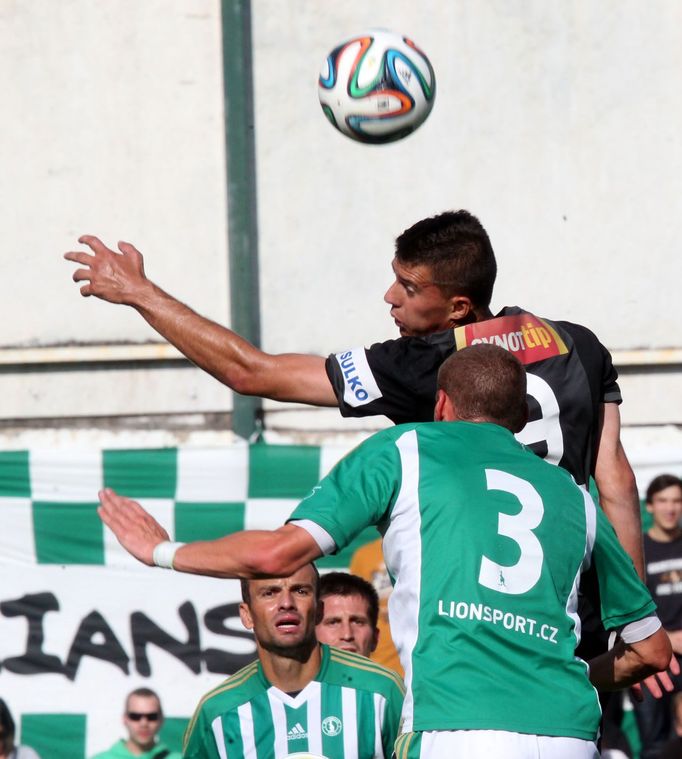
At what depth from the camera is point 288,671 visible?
17.5 ft

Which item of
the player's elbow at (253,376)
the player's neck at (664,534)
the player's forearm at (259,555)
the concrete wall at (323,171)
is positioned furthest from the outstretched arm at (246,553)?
the concrete wall at (323,171)

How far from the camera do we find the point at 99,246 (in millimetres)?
4609

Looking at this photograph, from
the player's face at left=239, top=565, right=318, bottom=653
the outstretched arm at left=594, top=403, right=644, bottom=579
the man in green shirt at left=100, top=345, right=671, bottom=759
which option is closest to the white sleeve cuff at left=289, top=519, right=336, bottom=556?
the man in green shirt at left=100, top=345, right=671, bottom=759

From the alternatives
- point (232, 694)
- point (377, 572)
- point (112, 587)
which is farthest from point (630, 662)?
point (112, 587)

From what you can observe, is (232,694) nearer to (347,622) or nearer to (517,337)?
(347,622)

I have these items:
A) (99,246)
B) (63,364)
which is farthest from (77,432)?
(99,246)

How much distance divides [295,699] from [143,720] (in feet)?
9.96

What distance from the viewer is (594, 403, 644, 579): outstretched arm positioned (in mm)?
4695

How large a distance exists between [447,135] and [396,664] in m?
3.78

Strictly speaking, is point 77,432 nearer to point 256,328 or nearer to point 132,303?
point 256,328

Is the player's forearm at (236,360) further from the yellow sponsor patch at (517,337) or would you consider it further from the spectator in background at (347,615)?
the spectator in background at (347,615)

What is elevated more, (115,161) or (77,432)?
(115,161)

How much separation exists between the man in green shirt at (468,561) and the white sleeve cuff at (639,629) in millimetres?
347

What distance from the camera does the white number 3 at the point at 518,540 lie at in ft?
11.4
